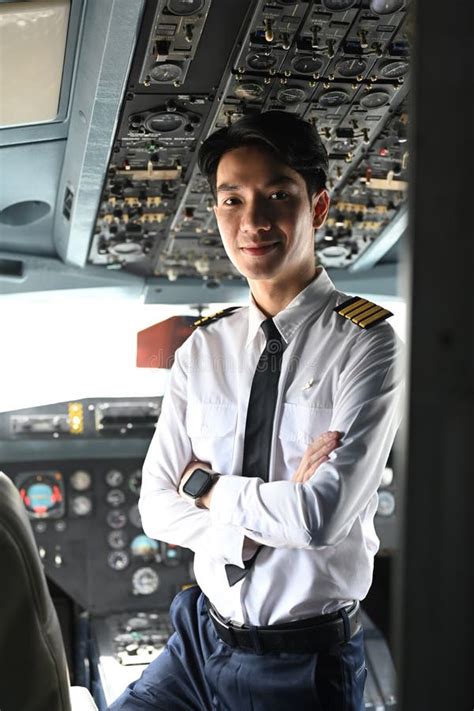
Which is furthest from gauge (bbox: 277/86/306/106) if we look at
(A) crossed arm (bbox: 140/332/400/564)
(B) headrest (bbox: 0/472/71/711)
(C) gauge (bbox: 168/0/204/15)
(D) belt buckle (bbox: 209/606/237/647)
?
(B) headrest (bbox: 0/472/71/711)

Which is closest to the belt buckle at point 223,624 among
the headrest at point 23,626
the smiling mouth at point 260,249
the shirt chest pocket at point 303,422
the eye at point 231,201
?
the shirt chest pocket at point 303,422

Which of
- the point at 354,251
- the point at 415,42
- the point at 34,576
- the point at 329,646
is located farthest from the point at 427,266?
the point at 354,251

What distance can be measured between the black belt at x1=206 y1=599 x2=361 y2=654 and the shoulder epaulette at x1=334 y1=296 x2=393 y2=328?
68 centimetres

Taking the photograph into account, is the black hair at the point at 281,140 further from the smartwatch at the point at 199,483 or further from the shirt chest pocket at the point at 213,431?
the smartwatch at the point at 199,483

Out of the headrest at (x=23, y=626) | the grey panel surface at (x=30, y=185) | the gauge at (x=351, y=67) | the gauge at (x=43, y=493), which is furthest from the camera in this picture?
the gauge at (x=43, y=493)

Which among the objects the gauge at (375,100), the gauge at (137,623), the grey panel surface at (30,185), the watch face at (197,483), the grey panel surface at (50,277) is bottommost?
the gauge at (137,623)

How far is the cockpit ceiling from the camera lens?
2873mm

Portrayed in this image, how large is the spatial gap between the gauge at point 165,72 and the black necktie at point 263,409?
1.14 meters

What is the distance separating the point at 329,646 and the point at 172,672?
42cm

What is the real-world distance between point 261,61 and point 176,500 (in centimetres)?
155

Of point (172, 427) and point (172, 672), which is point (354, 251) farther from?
point (172, 672)

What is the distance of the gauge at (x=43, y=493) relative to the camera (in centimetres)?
645

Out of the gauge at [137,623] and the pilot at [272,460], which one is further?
the gauge at [137,623]

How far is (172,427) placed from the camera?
2.50 m
